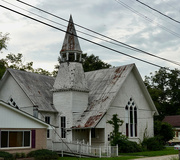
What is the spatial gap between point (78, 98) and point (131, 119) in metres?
6.69

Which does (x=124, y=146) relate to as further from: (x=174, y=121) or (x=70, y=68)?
(x=174, y=121)

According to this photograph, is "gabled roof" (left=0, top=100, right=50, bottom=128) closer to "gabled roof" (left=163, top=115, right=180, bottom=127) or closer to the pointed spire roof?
the pointed spire roof

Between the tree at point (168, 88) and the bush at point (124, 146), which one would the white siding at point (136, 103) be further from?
the tree at point (168, 88)

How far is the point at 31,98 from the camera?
3375cm

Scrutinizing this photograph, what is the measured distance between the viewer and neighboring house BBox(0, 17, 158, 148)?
3362 centimetres

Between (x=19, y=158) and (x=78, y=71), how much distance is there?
43.2 feet

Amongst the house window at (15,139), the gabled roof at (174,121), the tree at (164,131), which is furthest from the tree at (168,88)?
the house window at (15,139)

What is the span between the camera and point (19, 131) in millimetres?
26469

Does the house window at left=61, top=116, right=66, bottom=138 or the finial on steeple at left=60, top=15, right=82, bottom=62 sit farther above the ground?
the finial on steeple at left=60, top=15, right=82, bottom=62

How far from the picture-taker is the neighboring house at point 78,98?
110 ft

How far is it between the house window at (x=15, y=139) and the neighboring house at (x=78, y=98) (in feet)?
19.6

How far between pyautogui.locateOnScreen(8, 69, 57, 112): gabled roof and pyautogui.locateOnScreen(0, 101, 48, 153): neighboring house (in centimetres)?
594

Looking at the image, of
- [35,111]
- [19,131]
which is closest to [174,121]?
[35,111]

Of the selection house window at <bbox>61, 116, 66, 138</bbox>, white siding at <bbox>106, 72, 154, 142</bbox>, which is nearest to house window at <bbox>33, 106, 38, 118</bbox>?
house window at <bbox>61, 116, 66, 138</bbox>
